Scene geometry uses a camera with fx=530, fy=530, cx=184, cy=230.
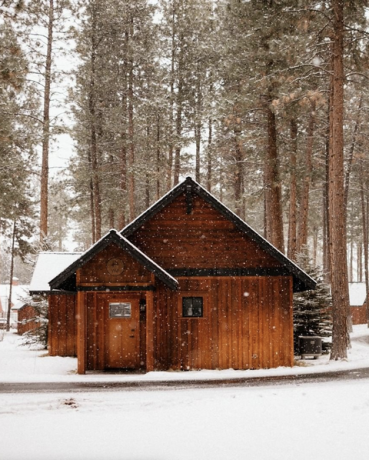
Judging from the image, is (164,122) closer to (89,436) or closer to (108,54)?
(108,54)

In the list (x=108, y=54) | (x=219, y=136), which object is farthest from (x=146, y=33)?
(x=219, y=136)

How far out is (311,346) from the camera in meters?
18.6

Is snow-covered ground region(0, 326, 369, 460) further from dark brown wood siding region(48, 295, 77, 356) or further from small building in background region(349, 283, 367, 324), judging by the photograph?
small building in background region(349, 283, 367, 324)

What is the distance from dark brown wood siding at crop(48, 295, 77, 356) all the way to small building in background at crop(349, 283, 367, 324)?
31507mm

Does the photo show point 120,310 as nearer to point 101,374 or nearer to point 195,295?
point 101,374

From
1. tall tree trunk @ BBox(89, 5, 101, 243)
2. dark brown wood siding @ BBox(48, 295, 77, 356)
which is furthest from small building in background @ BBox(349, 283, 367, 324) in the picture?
dark brown wood siding @ BBox(48, 295, 77, 356)

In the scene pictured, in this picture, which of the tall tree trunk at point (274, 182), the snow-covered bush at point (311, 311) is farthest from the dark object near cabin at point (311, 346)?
the tall tree trunk at point (274, 182)

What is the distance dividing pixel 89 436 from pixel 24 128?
917 inches

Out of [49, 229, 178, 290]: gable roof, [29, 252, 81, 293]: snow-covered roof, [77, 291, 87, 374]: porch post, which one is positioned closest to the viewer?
[49, 229, 178, 290]: gable roof

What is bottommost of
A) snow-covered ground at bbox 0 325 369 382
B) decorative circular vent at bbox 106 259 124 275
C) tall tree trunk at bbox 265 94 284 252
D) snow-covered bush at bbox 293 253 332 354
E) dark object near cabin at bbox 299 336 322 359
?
snow-covered ground at bbox 0 325 369 382

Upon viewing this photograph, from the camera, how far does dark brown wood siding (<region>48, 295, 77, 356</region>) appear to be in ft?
63.7

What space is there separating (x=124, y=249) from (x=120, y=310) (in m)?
2.55

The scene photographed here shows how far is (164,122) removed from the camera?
29.3 metres

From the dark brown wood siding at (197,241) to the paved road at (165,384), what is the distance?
3.89 meters
